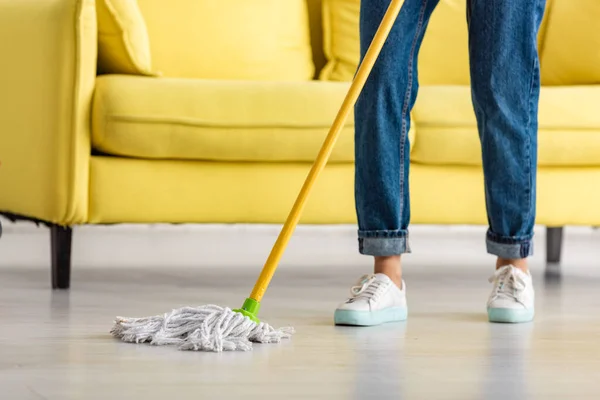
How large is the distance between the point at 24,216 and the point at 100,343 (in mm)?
865

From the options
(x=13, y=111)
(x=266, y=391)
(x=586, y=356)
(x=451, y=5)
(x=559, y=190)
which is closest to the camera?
(x=266, y=391)

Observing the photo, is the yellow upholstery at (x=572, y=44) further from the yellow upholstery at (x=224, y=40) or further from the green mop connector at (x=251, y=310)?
the green mop connector at (x=251, y=310)

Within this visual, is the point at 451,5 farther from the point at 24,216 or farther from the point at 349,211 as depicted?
the point at 24,216

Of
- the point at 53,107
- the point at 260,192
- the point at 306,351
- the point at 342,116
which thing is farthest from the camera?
the point at 260,192

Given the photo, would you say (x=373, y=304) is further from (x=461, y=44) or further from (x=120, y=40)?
(x=461, y=44)

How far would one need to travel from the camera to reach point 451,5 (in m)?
2.87

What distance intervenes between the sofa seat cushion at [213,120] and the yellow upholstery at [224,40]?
56 cm

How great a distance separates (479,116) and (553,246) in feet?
4.03

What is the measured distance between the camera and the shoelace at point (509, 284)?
5.65 ft

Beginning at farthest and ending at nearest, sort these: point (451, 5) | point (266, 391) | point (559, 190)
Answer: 1. point (451, 5)
2. point (559, 190)
3. point (266, 391)

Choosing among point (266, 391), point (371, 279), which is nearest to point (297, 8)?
point (371, 279)

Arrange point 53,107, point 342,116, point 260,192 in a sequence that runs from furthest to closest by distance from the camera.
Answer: point 260,192, point 53,107, point 342,116

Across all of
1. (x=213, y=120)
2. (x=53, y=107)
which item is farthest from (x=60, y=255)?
(x=213, y=120)

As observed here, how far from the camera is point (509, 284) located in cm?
174
